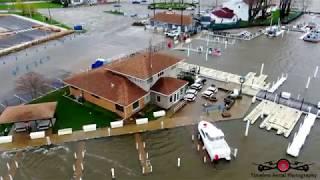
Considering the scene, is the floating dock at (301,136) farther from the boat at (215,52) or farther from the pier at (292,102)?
the boat at (215,52)

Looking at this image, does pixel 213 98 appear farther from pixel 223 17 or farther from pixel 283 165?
pixel 223 17

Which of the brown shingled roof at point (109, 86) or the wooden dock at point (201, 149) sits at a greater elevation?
the brown shingled roof at point (109, 86)

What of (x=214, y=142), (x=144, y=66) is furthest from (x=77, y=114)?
(x=214, y=142)

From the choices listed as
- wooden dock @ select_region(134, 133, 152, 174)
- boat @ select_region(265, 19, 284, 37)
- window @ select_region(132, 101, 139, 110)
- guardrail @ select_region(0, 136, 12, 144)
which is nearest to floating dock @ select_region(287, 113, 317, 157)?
wooden dock @ select_region(134, 133, 152, 174)

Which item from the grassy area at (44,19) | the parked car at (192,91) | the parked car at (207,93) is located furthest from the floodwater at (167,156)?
the grassy area at (44,19)

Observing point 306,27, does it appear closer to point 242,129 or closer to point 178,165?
point 242,129

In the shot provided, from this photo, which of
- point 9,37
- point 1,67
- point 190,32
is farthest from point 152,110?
point 9,37

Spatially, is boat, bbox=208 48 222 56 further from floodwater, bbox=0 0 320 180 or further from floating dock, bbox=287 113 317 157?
floating dock, bbox=287 113 317 157
